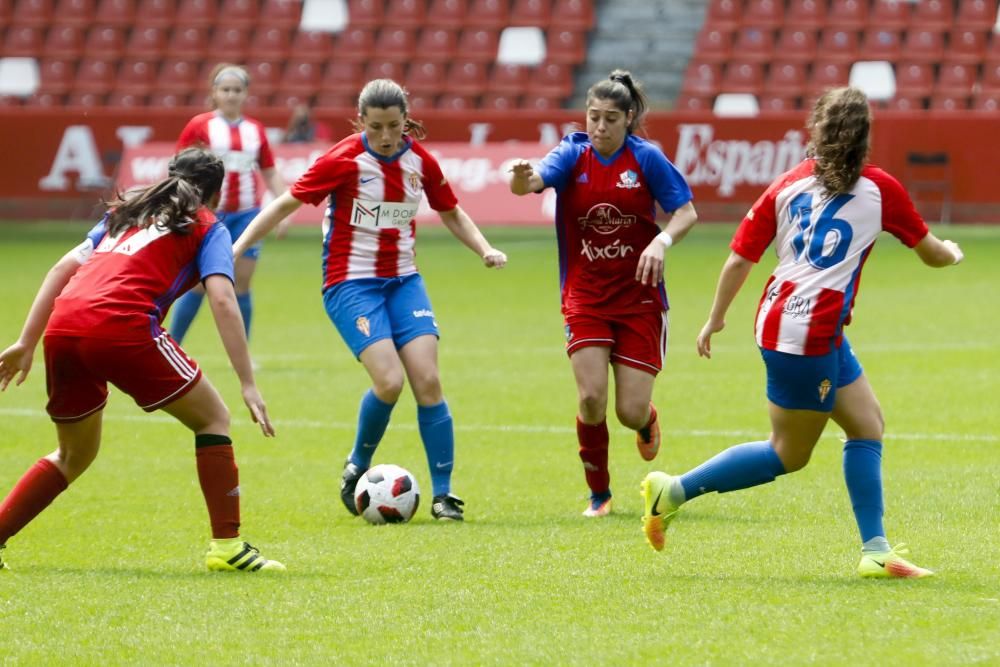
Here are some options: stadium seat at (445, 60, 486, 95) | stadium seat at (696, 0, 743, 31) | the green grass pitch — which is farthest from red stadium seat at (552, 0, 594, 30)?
the green grass pitch

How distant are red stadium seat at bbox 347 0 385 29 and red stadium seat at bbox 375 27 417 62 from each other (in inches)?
11.4

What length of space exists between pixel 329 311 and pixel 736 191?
16.2 meters

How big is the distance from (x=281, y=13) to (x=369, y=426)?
22.7 meters

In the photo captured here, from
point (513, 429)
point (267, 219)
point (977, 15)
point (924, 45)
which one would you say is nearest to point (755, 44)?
point (924, 45)

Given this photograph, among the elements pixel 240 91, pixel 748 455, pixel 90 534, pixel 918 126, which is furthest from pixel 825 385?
pixel 918 126

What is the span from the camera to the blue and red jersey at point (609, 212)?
714 centimetres

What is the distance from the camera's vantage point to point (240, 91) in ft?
38.9

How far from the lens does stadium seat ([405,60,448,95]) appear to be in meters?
27.2

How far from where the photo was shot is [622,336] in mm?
7273

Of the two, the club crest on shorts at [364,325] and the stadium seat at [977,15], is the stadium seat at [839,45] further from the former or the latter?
the club crest on shorts at [364,325]

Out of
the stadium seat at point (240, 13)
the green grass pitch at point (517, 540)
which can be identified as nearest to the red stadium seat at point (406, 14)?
the stadium seat at point (240, 13)

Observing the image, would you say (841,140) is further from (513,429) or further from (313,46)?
(313,46)

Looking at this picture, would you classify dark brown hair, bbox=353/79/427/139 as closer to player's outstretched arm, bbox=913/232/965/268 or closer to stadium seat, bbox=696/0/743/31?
player's outstretched arm, bbox=913/232/965/268

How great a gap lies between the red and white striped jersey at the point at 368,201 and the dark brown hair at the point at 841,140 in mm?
2422
